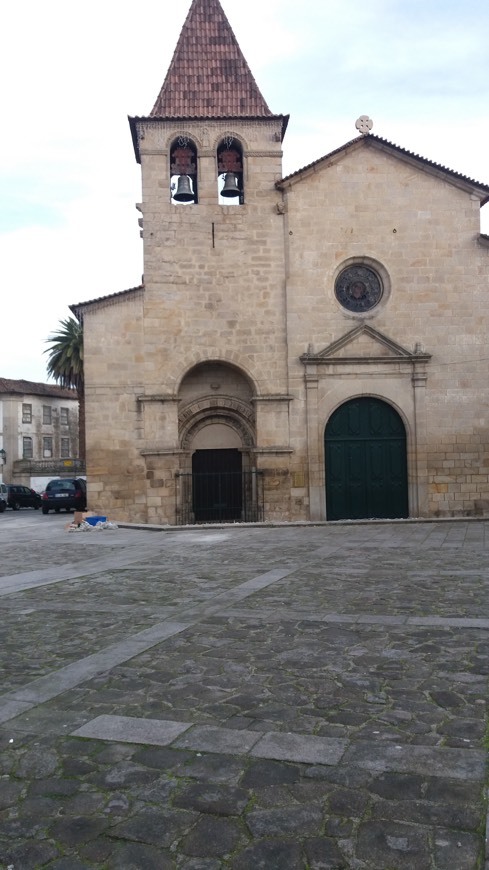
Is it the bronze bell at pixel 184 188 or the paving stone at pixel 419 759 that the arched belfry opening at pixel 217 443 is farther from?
the paving stone at pixel 419 759

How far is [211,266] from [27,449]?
144ft

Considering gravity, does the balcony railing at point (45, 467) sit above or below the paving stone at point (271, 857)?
above

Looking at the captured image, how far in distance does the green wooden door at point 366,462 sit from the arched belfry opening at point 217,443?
233 centimetres

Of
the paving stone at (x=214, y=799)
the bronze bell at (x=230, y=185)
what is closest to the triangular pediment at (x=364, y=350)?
the bronze bell at (x=230, y=185)

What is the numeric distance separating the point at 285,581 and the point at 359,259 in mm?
13567

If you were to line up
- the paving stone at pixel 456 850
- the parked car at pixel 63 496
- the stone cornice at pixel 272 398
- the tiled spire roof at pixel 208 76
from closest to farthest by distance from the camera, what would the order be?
1. the paving stone at pixel 456 850
2. the stone cornice at pixel 272 398
3. the tiled spire roof at pixel 208 76
4. the parked car at pixel 63 496

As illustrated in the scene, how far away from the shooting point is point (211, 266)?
20562mm

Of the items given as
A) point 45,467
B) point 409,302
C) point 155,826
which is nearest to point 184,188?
point 409,302

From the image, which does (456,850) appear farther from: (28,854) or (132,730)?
(132,730)

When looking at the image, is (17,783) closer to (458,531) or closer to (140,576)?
(140,576)

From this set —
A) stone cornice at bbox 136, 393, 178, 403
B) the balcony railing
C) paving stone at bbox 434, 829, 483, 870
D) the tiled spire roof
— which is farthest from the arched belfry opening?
the balcony railing

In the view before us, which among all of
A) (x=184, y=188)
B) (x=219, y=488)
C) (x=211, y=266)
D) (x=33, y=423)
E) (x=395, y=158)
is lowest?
(x=219, y=488)

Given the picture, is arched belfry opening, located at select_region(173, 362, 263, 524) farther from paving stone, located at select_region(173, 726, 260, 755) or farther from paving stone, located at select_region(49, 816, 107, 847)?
paving stone, located at select_region(49, 816, 107, 847)

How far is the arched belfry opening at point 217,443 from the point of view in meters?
21.0
